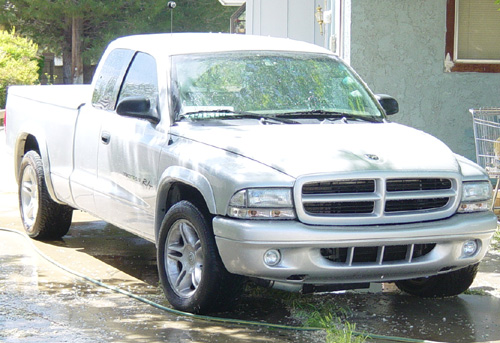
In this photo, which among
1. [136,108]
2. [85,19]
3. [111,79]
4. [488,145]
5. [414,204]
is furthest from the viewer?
[85,19]

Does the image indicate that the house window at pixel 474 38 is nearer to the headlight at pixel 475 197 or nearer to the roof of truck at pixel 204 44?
the roof of truck at pixel 204 44

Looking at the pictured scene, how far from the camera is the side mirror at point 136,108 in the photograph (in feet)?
22.6

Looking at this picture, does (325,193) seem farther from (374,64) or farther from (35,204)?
(374,64)

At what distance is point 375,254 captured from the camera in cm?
602

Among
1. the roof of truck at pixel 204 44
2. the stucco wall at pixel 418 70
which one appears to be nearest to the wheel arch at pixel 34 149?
the roof of truck at pixel 204 44

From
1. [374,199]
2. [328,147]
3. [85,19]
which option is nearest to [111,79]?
[328,147]

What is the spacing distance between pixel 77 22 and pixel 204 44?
36204 millimetres

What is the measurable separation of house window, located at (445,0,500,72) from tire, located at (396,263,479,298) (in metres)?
5.85

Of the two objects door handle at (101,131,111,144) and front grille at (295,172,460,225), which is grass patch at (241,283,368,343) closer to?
front grille at (295,172,460,225)

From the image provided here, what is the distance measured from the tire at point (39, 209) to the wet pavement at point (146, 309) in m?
0.45

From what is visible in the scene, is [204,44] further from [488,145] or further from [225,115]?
[488,145]

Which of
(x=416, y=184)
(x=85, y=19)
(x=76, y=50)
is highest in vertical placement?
(x=85, y=19)

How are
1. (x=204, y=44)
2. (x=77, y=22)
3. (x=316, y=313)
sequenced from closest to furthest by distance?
(x=316, y=313), (x=204, y=44), (x=77, y=22)

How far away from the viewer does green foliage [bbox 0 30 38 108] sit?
2873 cm
